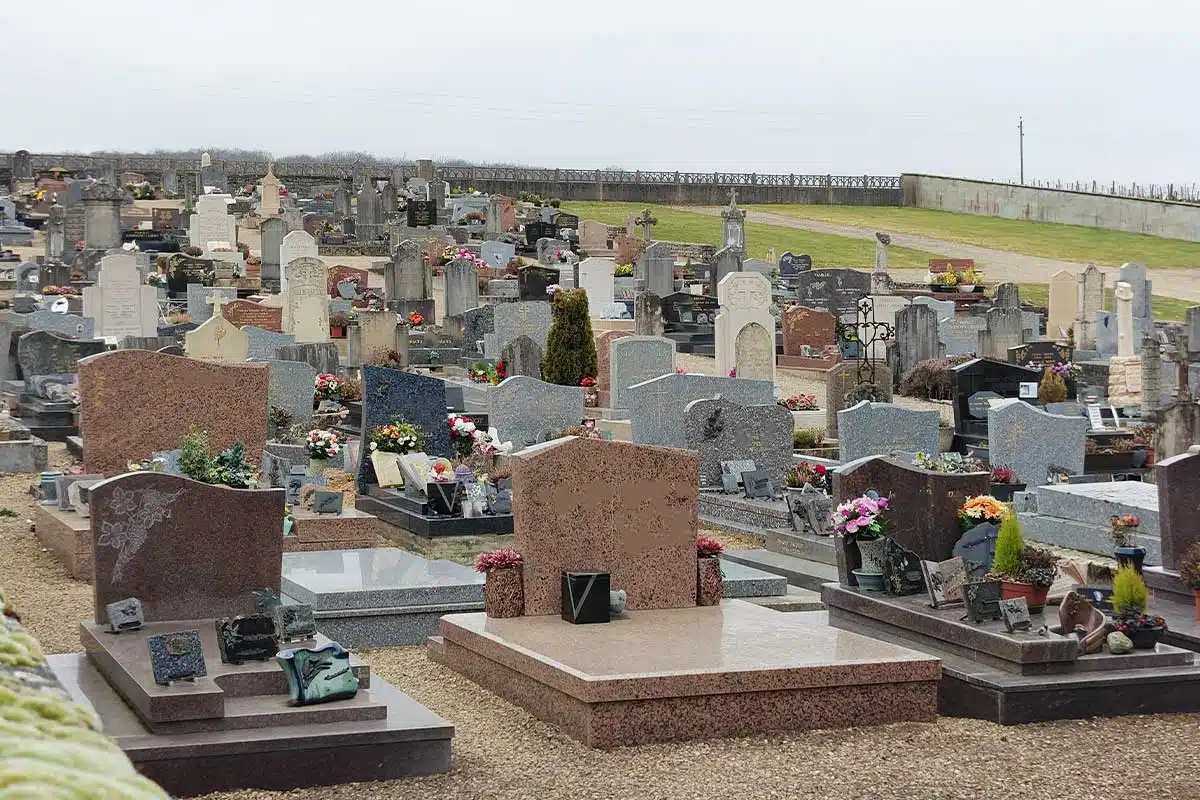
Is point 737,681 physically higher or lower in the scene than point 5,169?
lower

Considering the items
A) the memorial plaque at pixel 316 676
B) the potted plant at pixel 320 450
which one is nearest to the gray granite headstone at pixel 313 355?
the potted plant at pixel 320 450

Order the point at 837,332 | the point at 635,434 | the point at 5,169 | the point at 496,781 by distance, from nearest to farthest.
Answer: the point at 496,781
the point at 635,434
the point at 837,332
the point at 5,169

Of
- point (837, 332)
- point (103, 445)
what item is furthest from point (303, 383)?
point (837, 332)

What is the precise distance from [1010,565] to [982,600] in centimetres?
67

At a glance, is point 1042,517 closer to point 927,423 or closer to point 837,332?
point 927,423

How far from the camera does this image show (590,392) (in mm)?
23172

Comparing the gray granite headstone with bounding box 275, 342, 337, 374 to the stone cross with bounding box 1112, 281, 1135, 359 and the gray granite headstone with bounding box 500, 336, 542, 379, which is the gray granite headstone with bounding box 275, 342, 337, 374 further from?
the stone cross with bounding box 1112, 281, 1135, 359

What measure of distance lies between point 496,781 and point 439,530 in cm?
603

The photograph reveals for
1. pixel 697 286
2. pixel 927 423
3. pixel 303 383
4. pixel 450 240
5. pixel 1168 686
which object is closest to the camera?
pixel 1168 686

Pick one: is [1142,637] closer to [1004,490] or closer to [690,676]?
[690,676]

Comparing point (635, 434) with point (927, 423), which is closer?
point (927, 423)

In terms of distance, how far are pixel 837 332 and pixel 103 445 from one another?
19728mm

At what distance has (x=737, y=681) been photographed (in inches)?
343

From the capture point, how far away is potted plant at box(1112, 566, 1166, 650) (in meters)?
9.63
